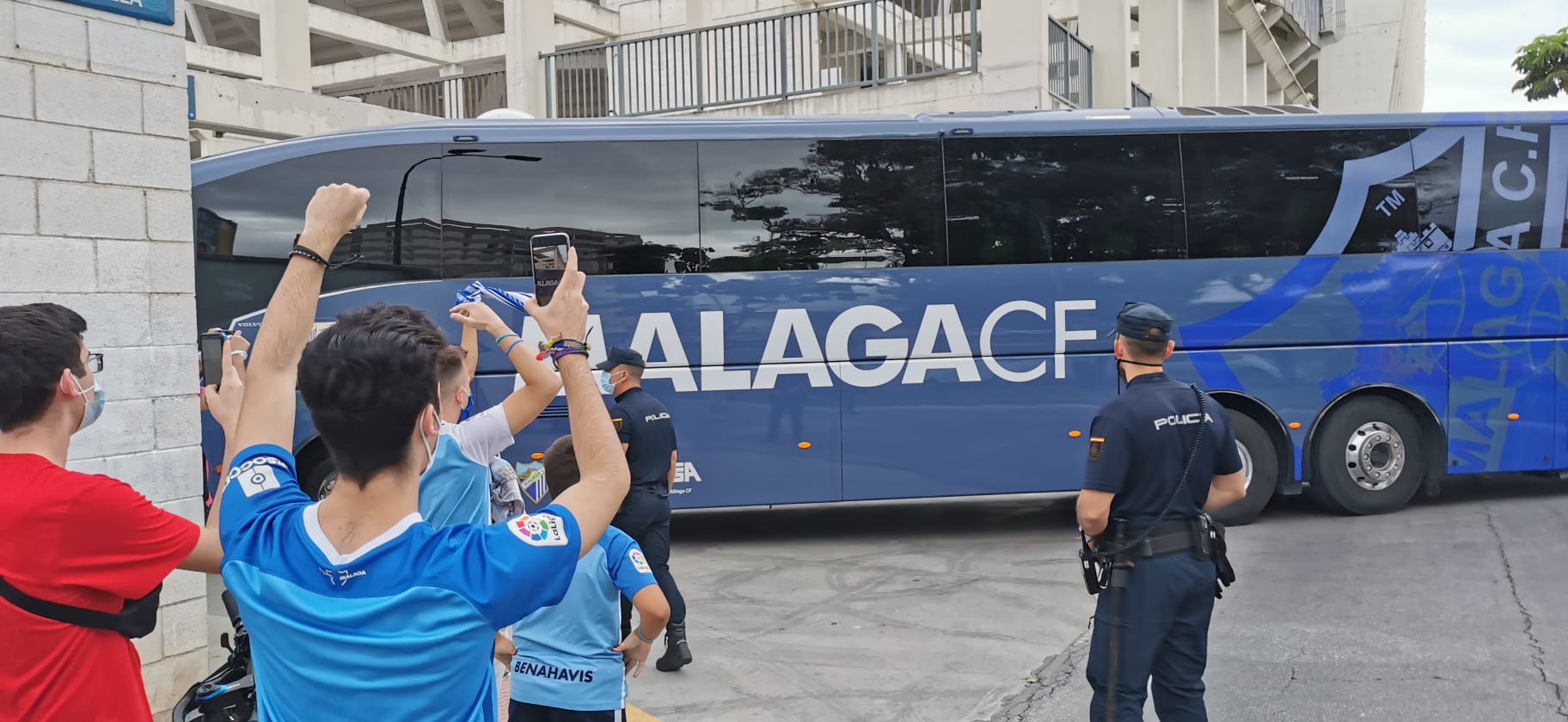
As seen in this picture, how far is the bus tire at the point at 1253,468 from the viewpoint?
10047mm

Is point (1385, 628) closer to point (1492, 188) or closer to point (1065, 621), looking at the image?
point (1065, 621)

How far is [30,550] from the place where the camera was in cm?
232

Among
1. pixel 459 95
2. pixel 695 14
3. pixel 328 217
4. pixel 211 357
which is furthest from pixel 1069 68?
pixel 328 217

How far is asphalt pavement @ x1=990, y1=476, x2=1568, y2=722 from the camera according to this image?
17.8ft

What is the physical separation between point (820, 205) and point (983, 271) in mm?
1502

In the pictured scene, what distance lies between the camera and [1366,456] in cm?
1025

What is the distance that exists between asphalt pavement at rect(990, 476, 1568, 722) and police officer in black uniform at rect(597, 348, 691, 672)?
1.79 metres

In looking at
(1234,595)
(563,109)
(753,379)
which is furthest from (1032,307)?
(563,109)

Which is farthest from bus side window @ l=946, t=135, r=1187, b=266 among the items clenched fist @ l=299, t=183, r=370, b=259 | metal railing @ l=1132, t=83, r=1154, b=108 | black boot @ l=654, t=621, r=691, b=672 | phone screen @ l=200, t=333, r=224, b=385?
metal railing @ l=1132, t=83, r=1154, b=108

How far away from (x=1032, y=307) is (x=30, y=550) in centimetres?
839

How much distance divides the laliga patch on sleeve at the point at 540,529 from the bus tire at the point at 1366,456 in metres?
9.76

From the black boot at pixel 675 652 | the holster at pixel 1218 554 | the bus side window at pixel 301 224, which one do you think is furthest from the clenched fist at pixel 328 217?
the bus side window at pixel 301 224

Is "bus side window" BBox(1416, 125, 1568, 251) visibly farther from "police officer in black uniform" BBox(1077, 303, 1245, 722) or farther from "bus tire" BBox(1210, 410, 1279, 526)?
"police officer in black uniform" BBox(1077, 303, 1245, 722)

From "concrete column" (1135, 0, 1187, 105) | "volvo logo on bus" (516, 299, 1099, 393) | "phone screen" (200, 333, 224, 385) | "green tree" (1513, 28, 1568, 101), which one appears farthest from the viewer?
"green tree" (1513, 28, 1568, 101)
